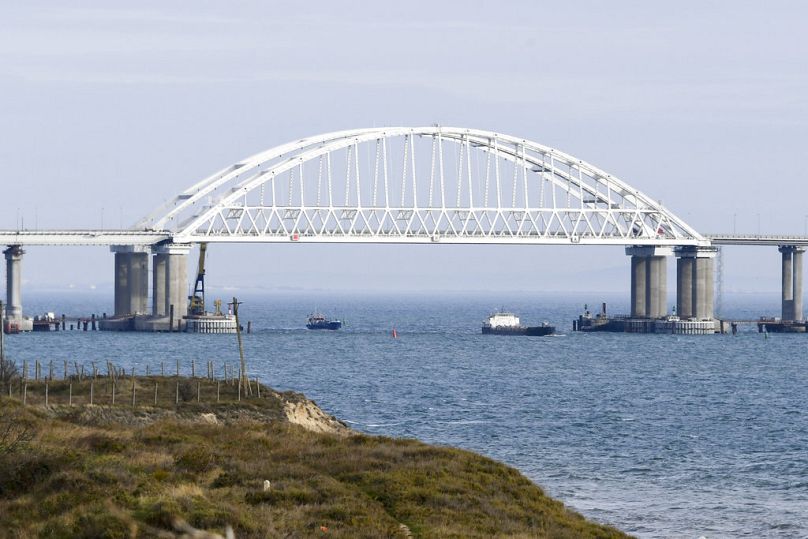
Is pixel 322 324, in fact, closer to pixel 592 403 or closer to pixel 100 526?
pixel 592 403

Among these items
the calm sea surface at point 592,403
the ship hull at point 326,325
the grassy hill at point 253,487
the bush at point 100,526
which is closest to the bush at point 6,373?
the grassy hill at point 253,487

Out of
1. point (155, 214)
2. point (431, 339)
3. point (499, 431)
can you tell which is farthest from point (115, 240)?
point (499, 431)

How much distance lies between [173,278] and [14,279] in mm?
15013

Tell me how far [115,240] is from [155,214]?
28.4 ft

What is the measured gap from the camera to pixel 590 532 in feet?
125

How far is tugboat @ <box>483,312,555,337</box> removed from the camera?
16862 centimetres

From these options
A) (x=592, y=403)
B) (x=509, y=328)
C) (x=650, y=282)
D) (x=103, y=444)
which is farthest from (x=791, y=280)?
(x=103, y=444)

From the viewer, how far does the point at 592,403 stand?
281 feet

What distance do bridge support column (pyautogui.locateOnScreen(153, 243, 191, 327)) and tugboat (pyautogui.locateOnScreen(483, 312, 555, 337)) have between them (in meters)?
36.1

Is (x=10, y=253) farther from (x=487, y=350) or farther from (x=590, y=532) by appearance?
(x=590, y=532)

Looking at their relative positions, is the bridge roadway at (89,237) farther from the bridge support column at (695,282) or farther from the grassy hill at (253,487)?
the grassy hill at (253,487)

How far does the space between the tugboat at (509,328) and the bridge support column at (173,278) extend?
36101 millimetres

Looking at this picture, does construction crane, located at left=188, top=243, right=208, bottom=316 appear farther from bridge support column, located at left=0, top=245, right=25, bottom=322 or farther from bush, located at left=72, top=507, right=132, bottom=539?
bush, located at left=72, top=507, right=132, bottom=539

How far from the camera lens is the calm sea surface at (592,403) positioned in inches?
1996
